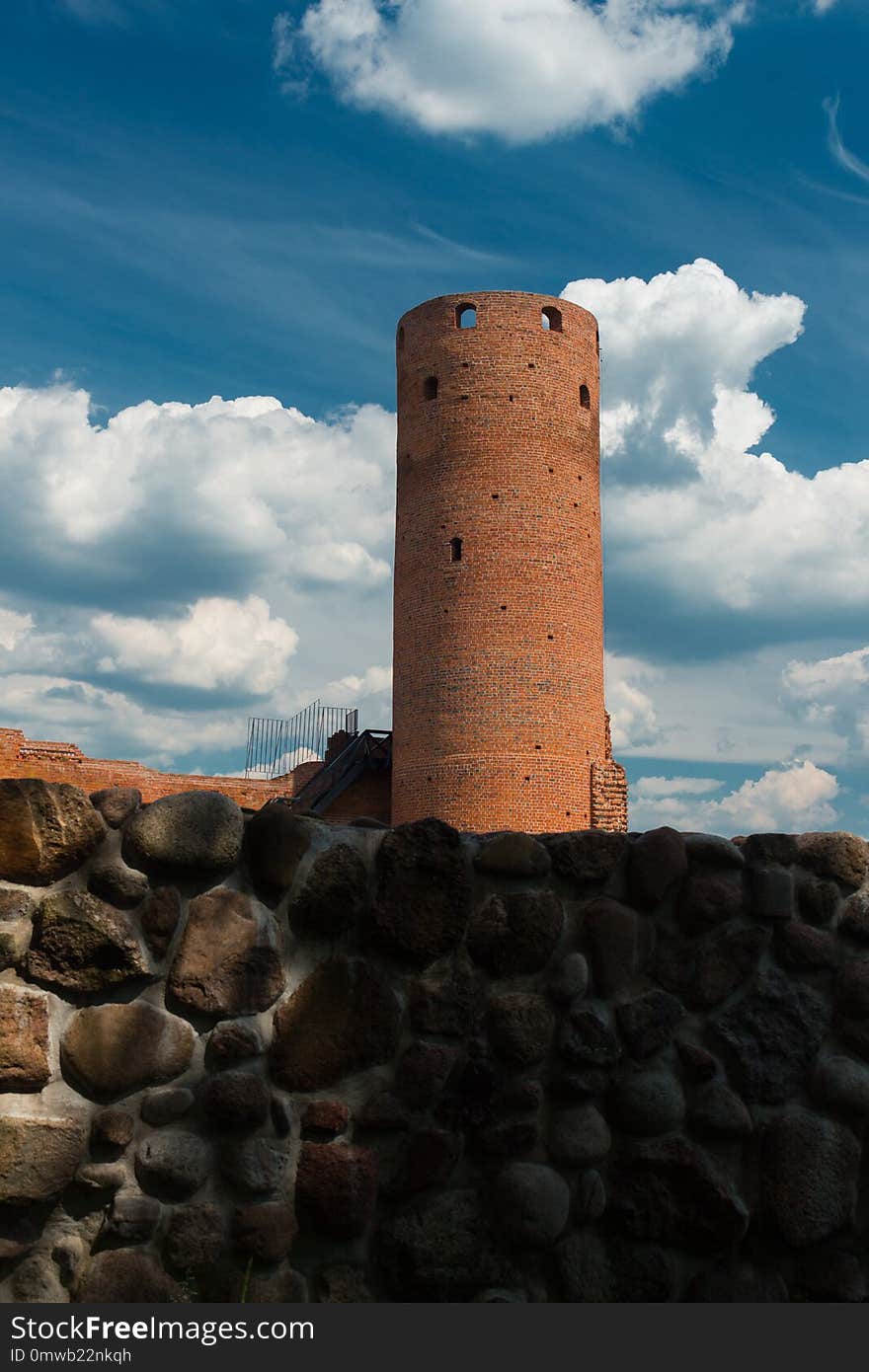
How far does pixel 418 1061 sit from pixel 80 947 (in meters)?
0.73

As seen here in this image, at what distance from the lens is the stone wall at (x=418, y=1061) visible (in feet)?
8.49

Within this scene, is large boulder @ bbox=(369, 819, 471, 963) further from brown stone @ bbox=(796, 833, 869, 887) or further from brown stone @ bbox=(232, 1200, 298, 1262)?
brown stone @ bbox=(796, 833, 869, 887)

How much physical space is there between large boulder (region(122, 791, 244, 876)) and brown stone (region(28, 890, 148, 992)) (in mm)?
134

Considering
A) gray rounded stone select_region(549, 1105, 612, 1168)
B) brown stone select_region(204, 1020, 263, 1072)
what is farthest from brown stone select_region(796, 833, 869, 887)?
brown stone select_region(204, 1020, 263, 1072)

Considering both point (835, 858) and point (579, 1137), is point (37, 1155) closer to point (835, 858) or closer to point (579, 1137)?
point (579, 1137)

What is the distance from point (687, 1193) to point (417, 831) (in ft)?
3.20

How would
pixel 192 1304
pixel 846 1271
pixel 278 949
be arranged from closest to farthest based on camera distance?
pixel 192 1304 < pixel 278 949 < pixel 846 1271

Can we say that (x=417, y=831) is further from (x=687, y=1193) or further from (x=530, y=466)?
(x=530, y=466)

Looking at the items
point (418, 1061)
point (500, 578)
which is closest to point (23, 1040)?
point (418, 1061)

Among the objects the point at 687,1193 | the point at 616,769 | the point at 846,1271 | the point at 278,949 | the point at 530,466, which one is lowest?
the point at 846,1271

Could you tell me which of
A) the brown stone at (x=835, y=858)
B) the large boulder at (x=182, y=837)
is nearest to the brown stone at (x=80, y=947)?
the large boulder at (x=182, y=837)

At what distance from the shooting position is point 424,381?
73.6ft

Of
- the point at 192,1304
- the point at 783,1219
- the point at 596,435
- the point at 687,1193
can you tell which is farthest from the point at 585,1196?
the point at 596,435

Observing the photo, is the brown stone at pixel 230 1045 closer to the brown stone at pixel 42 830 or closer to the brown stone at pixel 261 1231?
the brown stone at pixel 261 1231
